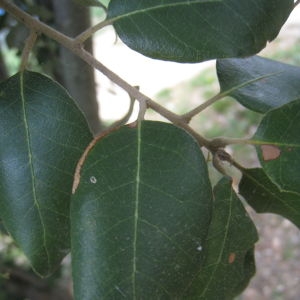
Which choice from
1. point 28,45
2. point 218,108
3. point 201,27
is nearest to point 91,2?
point 28,45

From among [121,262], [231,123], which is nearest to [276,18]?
[121,262]

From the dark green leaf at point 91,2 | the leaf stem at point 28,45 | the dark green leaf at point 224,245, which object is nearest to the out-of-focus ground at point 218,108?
the dark green leaf at point 91,2

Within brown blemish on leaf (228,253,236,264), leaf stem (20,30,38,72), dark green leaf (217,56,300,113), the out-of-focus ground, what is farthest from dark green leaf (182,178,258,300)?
the out-of-focus ground

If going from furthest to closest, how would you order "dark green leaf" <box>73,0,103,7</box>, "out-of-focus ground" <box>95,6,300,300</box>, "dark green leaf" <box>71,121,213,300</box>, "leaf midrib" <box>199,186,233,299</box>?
1. "out-of-focus ground" <box>95,6,300,300</box>
2. "dark green leaf" <box>73,0,103,7</box>
3. "leaf midrib" <box>199,186,233,299</box>
4. "dark green leaf" <box>71,121,213,300</box>

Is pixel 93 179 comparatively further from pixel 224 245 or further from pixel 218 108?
pixel 218 108

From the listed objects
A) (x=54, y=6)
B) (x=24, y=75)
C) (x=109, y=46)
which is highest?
(x=24, y=75)

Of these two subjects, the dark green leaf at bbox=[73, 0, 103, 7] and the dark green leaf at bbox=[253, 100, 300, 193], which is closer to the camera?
the dark green leaf at bbox=[253, 100, 300, 193]

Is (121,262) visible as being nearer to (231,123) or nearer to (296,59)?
(231,123)

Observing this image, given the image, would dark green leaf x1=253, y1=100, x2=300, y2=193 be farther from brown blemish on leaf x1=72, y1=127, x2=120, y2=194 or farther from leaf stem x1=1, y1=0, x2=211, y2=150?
brown blemish on leaf x1=72, y1=127, x2=120, y2=194
